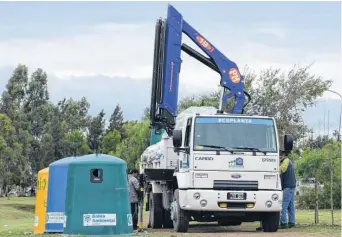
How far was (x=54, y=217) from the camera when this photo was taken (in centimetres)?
1950

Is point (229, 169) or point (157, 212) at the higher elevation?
point (229, 169)

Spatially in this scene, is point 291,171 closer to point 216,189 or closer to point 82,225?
point 216,189

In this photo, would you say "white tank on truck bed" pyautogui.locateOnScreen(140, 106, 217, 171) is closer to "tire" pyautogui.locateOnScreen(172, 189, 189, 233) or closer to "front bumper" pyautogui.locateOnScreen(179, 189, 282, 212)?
"tire" pyautogui.locateOnScreen(172, 189, 189, 233)

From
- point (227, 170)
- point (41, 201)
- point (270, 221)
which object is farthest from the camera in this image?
point (41, 201)

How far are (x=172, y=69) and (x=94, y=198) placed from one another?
6893 millimetres

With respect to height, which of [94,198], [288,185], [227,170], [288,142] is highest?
[288,142]

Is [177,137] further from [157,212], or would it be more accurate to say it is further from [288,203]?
[157,212]

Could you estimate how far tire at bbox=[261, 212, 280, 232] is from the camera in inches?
755

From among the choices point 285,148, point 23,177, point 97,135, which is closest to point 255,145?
point 285,148

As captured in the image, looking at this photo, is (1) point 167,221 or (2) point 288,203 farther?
(1) point 167,221

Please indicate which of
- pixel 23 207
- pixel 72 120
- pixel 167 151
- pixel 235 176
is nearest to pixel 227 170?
pixel 235 176

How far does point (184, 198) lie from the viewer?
61.3ft

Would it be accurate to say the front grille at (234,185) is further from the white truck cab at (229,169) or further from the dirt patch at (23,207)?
the dirt patch at (23,207)

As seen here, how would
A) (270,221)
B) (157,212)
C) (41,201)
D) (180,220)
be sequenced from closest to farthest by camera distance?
1. (180,220)
2. (270,221)
3. (41,201)
4. (157,212)
